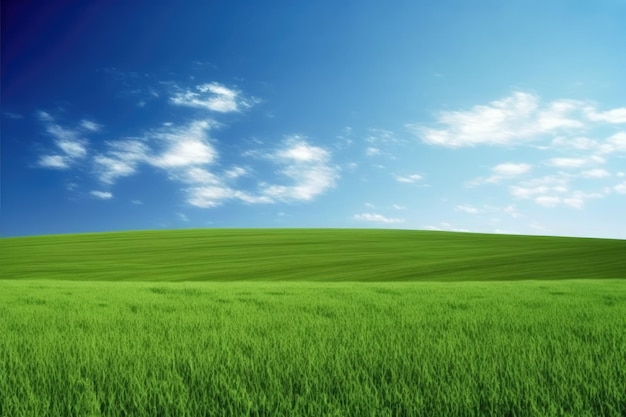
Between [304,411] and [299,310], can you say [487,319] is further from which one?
[304,411]

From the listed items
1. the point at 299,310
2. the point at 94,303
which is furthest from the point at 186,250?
the point at 299,310

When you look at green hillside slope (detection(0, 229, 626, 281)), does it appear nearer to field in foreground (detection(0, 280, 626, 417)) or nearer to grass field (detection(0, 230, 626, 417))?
grass field (detection(0, 230, 626, 417))

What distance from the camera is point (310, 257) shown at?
34688 mm

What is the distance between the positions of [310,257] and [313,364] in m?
30.1

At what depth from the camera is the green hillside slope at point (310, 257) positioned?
27.4 metres

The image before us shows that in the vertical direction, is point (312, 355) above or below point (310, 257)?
above

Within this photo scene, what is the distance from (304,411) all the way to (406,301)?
742 cm

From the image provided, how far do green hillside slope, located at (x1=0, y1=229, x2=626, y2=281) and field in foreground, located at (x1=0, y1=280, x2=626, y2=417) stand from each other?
18.4 metres

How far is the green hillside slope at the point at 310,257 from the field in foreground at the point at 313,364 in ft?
60.4

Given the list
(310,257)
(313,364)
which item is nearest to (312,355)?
(313,364)

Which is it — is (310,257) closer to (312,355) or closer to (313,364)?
(312,355)

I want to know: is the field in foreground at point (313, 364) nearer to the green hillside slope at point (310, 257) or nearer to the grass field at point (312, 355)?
the grass field at point (312, 355)

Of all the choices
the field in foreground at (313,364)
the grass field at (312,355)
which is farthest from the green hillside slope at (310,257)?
the field in foreground at (313,364)

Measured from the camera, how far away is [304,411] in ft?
11.9
